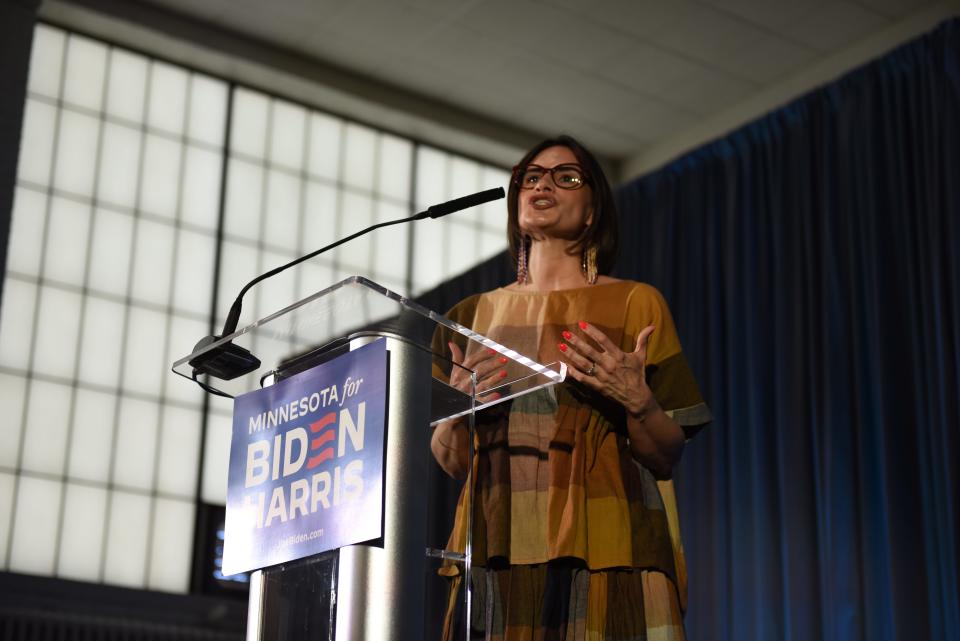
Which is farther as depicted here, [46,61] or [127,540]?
[46,61]

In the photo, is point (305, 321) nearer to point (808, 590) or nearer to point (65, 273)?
point (808, 590)

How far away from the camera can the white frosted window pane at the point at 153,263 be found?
22.8 ft

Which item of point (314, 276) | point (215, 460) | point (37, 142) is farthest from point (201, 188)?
point (215, 460)

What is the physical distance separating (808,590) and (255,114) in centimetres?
423

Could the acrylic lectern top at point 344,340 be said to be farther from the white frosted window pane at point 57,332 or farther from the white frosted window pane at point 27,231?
the white frosted window pane at point 27,231

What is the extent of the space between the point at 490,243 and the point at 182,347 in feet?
6.69

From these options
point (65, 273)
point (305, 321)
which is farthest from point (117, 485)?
point (305, 321)

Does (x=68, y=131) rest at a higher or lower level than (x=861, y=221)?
higher

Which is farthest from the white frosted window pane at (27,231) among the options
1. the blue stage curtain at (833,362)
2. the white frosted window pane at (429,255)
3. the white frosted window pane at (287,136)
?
the blue stage curtain at (833,362)

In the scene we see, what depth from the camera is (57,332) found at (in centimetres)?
664

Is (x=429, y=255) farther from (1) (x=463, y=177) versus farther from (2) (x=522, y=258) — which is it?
(2) (x=522, y=258)

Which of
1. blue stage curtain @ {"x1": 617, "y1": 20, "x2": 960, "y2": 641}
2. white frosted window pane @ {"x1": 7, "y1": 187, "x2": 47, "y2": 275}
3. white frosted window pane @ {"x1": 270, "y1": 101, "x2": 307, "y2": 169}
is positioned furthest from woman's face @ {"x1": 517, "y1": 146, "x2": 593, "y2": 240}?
white frosted window pane @ {"x1": 270, "y1": 101, "x2": 307, "y2": 169}

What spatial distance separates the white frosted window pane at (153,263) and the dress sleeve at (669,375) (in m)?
5.16

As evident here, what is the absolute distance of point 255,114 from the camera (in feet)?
24.6
